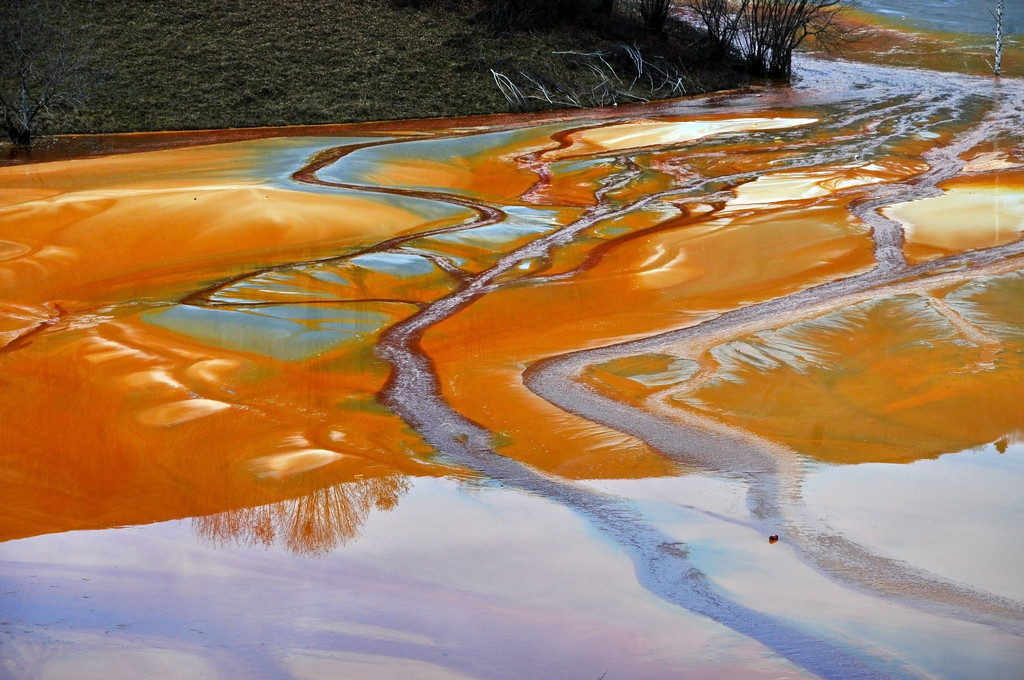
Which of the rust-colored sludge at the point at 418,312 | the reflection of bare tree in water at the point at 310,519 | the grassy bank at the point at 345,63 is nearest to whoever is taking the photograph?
the reflection of bare tree in water at the point at 310,519

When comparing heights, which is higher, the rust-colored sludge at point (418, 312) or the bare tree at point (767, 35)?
the bare tree at point (767, 35)

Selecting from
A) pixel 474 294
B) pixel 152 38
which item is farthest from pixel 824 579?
pixel 152 38

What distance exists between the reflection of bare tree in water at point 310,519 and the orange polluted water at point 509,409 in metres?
0.01

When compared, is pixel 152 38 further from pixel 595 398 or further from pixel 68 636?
pixel 68 636

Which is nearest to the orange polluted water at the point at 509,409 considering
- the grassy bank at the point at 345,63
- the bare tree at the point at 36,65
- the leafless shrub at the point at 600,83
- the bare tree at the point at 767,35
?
the bare tree at the point at 36,65

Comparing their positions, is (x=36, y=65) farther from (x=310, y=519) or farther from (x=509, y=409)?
(x=310, y=519)

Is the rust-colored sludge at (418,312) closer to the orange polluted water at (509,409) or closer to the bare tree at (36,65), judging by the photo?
the orange polluted water at (509,409)

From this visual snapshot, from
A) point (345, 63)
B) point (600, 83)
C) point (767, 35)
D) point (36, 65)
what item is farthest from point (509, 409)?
point (767, 35)

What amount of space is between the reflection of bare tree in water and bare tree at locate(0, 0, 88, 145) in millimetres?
8637

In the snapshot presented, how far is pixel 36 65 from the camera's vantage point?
1263cm

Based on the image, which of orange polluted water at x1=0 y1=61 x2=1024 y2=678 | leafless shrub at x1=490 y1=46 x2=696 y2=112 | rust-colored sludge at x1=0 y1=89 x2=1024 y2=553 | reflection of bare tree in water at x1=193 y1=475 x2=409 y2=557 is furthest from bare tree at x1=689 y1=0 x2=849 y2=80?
reflection of bare tree in water at x1=193 y1=475 x2=409 y2=557

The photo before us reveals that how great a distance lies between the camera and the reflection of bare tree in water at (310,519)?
3.24m

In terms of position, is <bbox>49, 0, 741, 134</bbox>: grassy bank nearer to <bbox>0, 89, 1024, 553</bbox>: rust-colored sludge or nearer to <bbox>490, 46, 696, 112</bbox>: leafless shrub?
<bbox>490, 46, 696, 112</bbox>: leafless shrub

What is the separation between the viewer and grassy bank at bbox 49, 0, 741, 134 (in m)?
12.1
